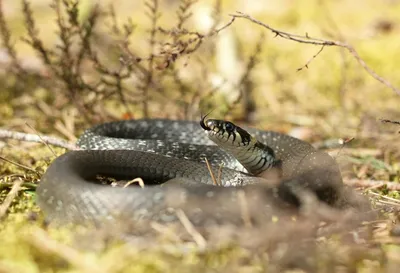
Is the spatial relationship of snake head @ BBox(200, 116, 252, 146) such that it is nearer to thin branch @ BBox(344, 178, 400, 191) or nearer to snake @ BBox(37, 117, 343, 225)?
snake @ BBox(37, 117, 343, 225)

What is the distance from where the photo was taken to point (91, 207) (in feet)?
11.4

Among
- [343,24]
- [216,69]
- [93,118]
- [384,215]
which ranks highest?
[343,24]

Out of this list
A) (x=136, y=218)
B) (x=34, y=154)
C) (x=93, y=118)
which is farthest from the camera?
(x=93, y=118)

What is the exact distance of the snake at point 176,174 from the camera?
3.41 metres

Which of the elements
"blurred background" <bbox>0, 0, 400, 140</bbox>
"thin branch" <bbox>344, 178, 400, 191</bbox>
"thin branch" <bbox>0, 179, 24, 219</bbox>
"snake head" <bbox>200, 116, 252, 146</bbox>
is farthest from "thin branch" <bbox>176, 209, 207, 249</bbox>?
"thin branch" <bbox>344, 178, 400, 191</bbox>

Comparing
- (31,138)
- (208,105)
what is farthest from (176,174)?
(208,105)

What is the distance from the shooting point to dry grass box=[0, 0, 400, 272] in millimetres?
2984

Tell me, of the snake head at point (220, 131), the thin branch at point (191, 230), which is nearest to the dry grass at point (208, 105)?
the thin branch at point (191, 230)

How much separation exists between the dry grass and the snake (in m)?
0.16

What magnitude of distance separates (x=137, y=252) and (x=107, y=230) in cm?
25

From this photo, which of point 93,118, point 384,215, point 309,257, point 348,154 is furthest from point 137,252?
point 93,118

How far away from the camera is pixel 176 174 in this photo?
4.61 m

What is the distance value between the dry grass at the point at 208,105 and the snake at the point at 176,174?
16 centimetres

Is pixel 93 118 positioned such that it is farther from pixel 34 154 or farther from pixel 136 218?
pixel 136 218
